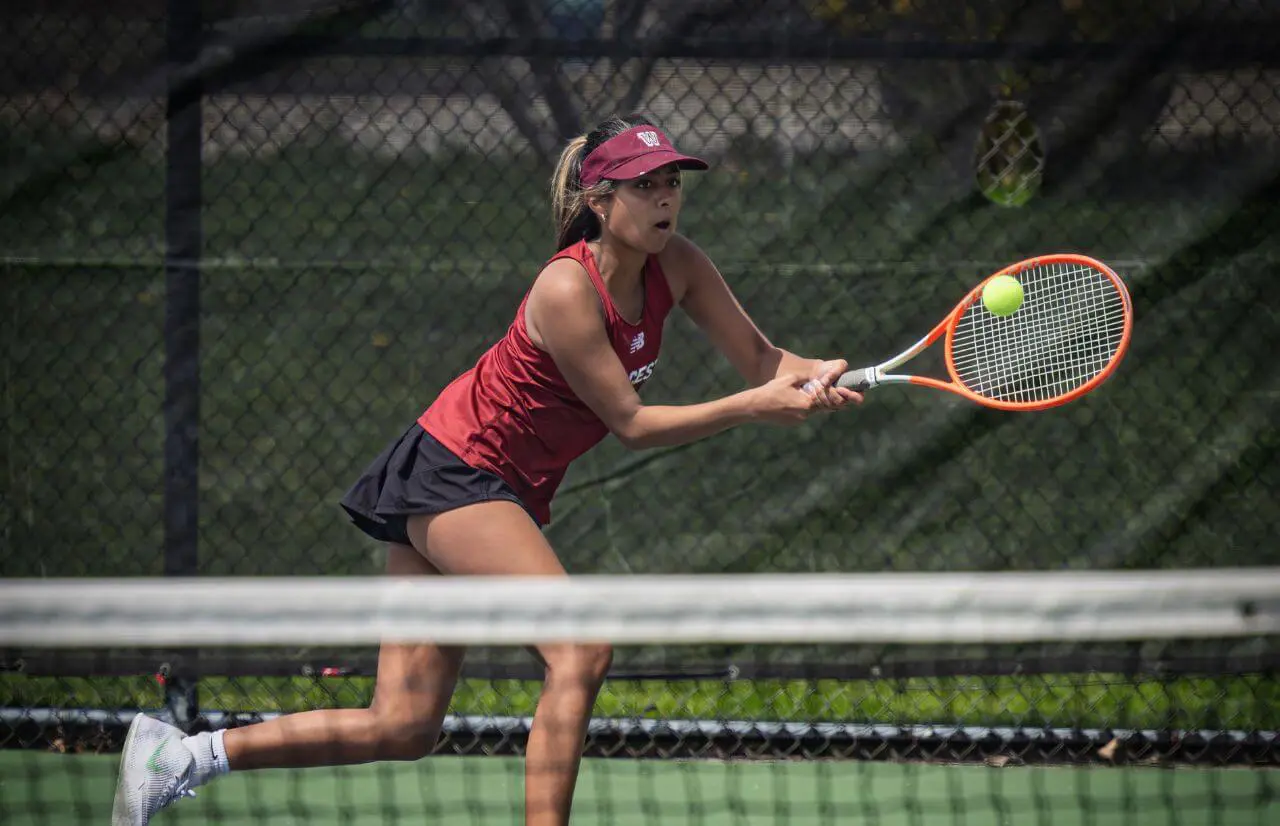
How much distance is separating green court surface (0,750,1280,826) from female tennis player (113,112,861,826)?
0.60 m

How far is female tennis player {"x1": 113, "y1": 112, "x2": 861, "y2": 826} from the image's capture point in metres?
2.38

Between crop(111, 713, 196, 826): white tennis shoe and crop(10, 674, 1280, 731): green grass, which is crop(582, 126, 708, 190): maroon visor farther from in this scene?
crop(10, 674, 1280, 731): green grass

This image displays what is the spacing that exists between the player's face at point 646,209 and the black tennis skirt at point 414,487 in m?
0.48

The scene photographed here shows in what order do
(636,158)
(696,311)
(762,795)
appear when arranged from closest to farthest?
(636,158)
(696,311)
(762,795)

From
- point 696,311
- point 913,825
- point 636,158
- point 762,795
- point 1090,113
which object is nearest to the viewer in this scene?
point 636,158

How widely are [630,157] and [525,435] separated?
514mm

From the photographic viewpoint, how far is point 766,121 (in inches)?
135

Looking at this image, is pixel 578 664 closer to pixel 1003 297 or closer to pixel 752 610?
pixel 752 610

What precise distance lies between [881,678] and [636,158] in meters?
1.60

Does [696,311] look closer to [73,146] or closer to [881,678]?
[881,678]

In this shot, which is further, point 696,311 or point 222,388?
point 222,388

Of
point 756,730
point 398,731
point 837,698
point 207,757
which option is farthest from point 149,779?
point 837,698

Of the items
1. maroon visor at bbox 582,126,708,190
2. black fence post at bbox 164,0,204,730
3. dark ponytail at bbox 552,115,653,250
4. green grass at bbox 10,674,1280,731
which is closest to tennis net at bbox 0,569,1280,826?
green grass at bbox 10,674,1280,731

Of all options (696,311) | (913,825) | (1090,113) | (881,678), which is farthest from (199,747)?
(1090,113)
